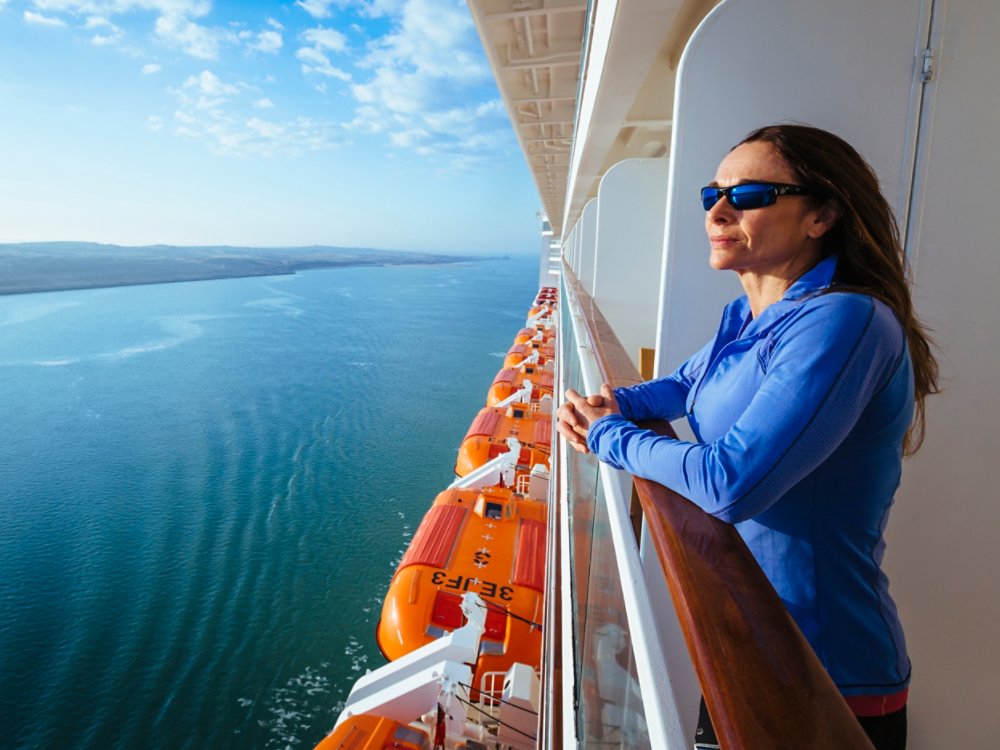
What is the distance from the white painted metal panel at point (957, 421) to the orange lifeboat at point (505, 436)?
12.3 feet

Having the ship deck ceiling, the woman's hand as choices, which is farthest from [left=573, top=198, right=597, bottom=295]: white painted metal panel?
the woman's hand

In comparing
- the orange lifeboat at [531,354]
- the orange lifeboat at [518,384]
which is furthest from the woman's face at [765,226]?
the orange lifeboat at [531,354]

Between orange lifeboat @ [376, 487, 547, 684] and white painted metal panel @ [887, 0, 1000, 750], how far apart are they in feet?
7.03

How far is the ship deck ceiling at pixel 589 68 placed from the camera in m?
1.38

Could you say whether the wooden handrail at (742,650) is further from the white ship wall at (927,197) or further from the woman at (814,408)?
the white ship wall at (927,197)

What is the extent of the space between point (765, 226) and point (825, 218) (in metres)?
0.05

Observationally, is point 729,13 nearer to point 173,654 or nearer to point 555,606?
point 555,606

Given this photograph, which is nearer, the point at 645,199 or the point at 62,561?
the point at 645,199

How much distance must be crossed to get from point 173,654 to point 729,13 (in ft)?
17.8

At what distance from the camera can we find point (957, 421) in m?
0.87

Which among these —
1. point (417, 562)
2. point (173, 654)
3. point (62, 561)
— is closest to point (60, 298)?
point (62, 561)

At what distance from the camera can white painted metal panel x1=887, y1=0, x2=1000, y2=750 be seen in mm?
806

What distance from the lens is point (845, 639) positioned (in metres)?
0.46

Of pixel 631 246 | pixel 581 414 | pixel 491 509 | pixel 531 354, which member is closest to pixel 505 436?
pixel 491 509
